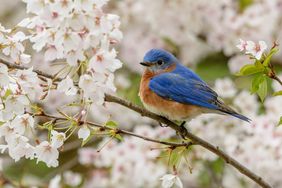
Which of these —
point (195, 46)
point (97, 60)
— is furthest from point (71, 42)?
point (195, 46)

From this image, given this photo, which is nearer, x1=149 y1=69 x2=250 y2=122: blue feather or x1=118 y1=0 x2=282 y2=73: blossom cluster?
x1=149 y1=69 x2=250 y2=122: blue feather

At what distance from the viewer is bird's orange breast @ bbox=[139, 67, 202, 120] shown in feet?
13.0

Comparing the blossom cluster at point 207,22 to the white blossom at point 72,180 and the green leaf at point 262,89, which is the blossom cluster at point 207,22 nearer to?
the white blossom at point 72,180

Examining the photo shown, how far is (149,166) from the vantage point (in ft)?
18.7

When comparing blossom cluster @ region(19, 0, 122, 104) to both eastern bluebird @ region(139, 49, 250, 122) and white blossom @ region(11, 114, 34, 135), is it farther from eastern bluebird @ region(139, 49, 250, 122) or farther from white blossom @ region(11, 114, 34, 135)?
eastern bluebird @ region(139, 49, 250, 122)

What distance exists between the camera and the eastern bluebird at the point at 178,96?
3.98 metres

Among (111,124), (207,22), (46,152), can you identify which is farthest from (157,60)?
(207,22)

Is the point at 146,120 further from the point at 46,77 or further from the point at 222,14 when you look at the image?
the point at 46,77

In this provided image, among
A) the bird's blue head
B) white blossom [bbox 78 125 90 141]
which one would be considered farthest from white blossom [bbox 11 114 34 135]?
the bird's blue head

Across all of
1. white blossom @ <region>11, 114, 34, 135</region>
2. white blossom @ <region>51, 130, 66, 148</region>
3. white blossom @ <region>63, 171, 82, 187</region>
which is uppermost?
white blossom @ <region>63, 171, 82, 187</region>

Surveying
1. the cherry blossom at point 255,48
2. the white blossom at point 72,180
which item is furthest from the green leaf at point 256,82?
the white blossom at point 72,180

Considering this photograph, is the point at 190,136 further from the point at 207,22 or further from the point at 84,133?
the point at 207,22

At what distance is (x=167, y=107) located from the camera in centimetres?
397

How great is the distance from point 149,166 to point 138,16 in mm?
1887
